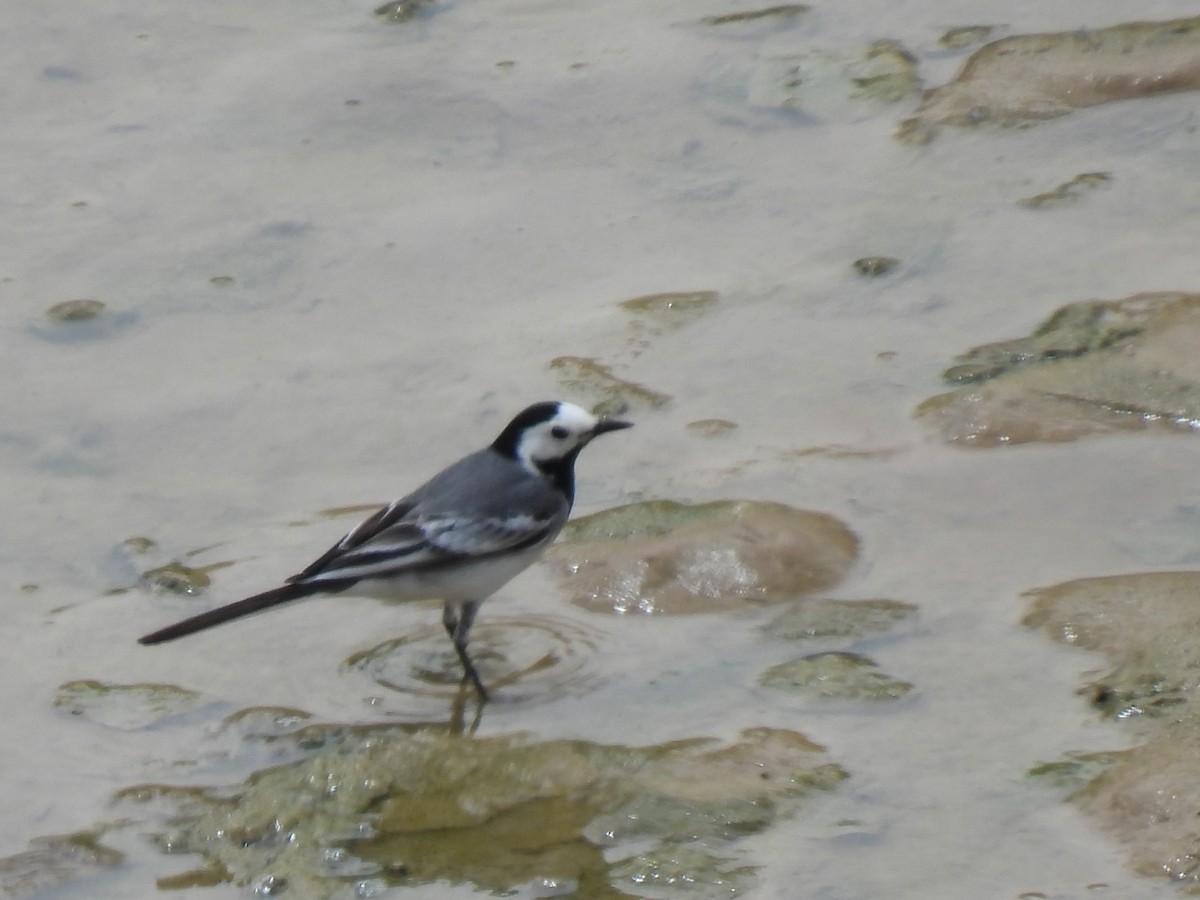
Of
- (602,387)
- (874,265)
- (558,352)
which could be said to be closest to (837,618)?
(602,387)

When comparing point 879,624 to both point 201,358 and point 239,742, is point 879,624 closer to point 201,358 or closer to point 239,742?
point 239,742

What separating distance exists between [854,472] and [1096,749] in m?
1.63

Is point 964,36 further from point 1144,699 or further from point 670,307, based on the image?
point 1144,699

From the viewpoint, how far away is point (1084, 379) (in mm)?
6438

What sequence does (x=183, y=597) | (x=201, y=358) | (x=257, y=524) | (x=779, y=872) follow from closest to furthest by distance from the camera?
(x=779, y=872), (x=183, y=597), (x=257, y=524), (x=201, y=358)

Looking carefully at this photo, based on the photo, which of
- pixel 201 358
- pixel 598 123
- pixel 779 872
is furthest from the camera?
pixel 598 123

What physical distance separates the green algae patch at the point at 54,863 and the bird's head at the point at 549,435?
1.76 m

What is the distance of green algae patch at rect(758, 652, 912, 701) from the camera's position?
522 centimetres

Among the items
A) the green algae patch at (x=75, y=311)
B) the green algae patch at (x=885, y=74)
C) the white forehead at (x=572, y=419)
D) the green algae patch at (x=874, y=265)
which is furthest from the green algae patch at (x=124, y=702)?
the green algae patch at (x=885, y=74)

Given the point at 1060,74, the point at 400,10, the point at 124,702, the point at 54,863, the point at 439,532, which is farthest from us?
the point at 400,10

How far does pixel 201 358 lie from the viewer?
7211mm

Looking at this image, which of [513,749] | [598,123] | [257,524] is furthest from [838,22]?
[513,749]

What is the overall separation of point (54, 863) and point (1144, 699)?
270 cm

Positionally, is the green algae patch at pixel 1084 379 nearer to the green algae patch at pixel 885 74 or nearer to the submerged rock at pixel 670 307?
the submerged rock at pixel 670 307
